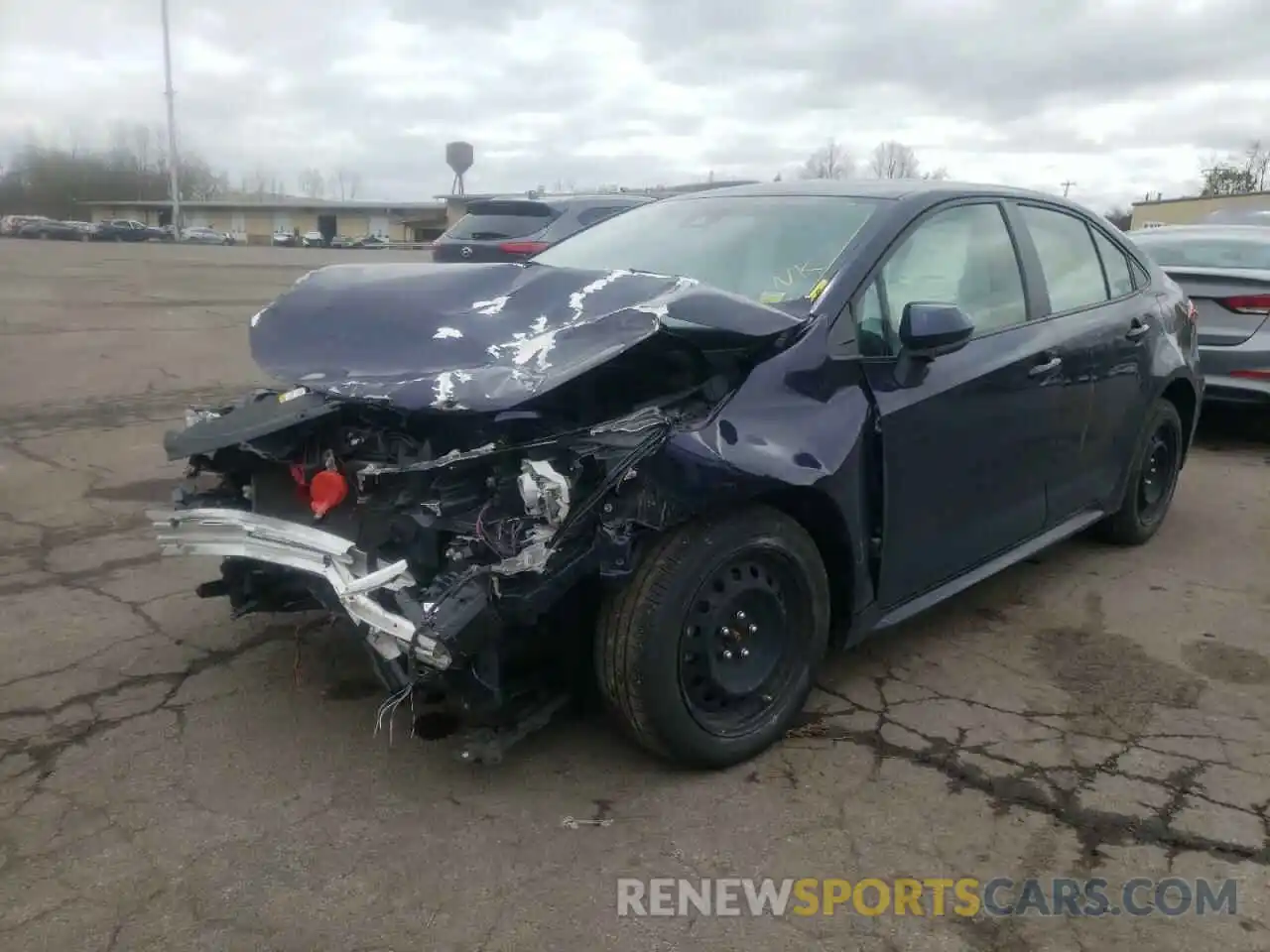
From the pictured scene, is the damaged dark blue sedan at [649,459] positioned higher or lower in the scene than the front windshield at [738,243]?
lower

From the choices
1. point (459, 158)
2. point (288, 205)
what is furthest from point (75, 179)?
point (459, 158)

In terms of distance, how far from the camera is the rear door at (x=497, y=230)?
35.9 feet

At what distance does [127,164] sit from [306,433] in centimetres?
9086

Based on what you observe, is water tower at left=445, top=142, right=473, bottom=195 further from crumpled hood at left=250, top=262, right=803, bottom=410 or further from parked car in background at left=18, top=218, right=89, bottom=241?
parked car in background at left=18, top=218, right=89, bottom=241

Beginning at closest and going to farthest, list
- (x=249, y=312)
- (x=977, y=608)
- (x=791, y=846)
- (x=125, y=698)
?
1. (x=791, y=846)
2. (x=125, y=698)
3. (x=977, y=608)
4. (x=249, y=312)

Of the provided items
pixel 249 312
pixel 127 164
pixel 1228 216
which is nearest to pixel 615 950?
pixel 249 312

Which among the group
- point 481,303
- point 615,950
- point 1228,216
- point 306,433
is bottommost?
point 615,950

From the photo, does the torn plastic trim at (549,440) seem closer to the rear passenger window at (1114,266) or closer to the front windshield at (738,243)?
the front windshield at (738,243)

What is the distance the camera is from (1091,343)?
4422 millimetres

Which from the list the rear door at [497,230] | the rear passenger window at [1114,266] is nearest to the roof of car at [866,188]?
the rear passenger window at [1114,266]

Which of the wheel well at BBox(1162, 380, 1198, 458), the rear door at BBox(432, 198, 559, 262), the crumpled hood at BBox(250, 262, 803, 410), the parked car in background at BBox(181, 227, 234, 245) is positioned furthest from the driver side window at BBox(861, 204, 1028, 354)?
the parked car in background at BBox(181, 227, 234, 245)

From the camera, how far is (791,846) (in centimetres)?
278

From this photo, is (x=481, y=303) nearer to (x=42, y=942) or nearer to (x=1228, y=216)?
(x=42, y=942)

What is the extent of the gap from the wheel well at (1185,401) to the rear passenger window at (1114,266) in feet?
2.04
